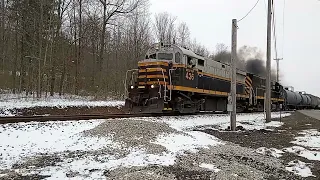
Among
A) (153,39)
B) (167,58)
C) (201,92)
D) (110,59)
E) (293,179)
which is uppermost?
(153,39)

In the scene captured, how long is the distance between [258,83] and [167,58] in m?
14.2

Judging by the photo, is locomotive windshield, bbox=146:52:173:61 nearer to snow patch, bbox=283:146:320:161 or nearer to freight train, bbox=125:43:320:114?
freight train, bbox=125:43:320:114

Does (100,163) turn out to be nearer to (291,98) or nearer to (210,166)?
(210,166)

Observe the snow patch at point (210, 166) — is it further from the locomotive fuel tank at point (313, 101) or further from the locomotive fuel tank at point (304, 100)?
the locomotive fuel tank at point (313, 101)

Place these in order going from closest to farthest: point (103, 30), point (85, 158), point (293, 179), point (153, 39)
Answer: point (293, 179)
point (85, 158)
point (103, 30)
point (153, 39)

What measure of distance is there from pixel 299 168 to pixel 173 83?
9454mm

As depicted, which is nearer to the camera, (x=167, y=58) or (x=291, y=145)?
(x=291, y=145)

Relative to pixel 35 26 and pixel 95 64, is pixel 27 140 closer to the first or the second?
pixel 35 26

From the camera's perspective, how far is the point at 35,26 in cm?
2486

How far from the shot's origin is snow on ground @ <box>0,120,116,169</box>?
6.99m

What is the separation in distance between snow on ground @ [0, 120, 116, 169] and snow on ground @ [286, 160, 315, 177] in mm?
4134

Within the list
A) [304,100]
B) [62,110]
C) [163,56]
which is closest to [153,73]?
[163,56]

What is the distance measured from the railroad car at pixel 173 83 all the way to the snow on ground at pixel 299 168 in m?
8.34

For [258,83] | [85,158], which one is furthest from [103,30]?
[85,158]
